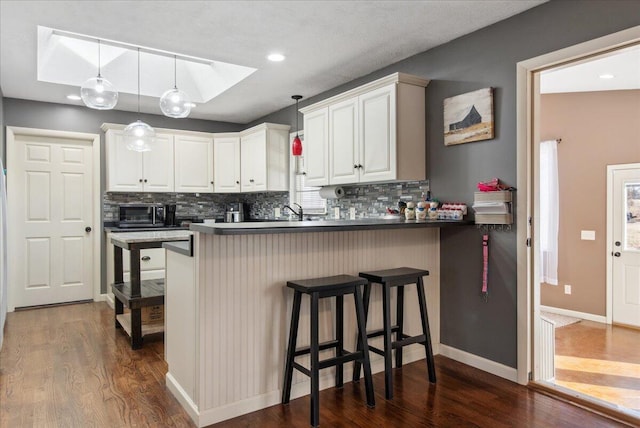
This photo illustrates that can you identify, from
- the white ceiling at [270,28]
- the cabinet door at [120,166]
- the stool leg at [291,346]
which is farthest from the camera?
the cabinet door at [120,166]

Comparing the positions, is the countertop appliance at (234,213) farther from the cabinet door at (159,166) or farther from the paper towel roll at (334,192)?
the paper towel roll at (334,192)

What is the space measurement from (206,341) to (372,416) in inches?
41.1

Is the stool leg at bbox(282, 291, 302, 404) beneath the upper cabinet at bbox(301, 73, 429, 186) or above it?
beneath

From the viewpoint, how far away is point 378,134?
3.52 meters

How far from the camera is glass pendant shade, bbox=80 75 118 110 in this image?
2975 mm

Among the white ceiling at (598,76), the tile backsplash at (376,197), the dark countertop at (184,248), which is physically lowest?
the dark countertop at (184,248)

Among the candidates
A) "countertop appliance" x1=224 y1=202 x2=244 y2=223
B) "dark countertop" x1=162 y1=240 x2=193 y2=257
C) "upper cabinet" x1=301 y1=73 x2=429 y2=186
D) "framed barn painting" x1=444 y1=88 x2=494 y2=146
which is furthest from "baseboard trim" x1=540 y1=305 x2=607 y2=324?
"dark countertop" x1=162 y1=240 x2=193 y2=257

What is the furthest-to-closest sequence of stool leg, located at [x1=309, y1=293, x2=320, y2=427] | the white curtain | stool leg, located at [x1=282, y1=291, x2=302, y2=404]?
the white curtain
stool leg, located at [x1=282, y1=291, x2=302, y2=404]
stool leg, located at [x1=309, y1=293, x2=320, y2=427]

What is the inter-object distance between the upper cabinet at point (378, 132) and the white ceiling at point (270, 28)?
1.15ft

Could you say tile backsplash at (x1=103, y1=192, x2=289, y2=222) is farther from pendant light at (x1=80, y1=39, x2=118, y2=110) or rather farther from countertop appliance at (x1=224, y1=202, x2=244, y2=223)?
pendant light at (x1=80, y1=39, x2=118, y2=110)

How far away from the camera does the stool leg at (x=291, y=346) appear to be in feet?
8.27

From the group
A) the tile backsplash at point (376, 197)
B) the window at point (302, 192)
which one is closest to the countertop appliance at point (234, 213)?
the window at point (302, 192)

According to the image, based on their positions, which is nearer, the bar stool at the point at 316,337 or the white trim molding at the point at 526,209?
the bar stool at the point at 316,337

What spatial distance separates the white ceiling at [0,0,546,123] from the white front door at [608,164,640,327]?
9.61 feet
